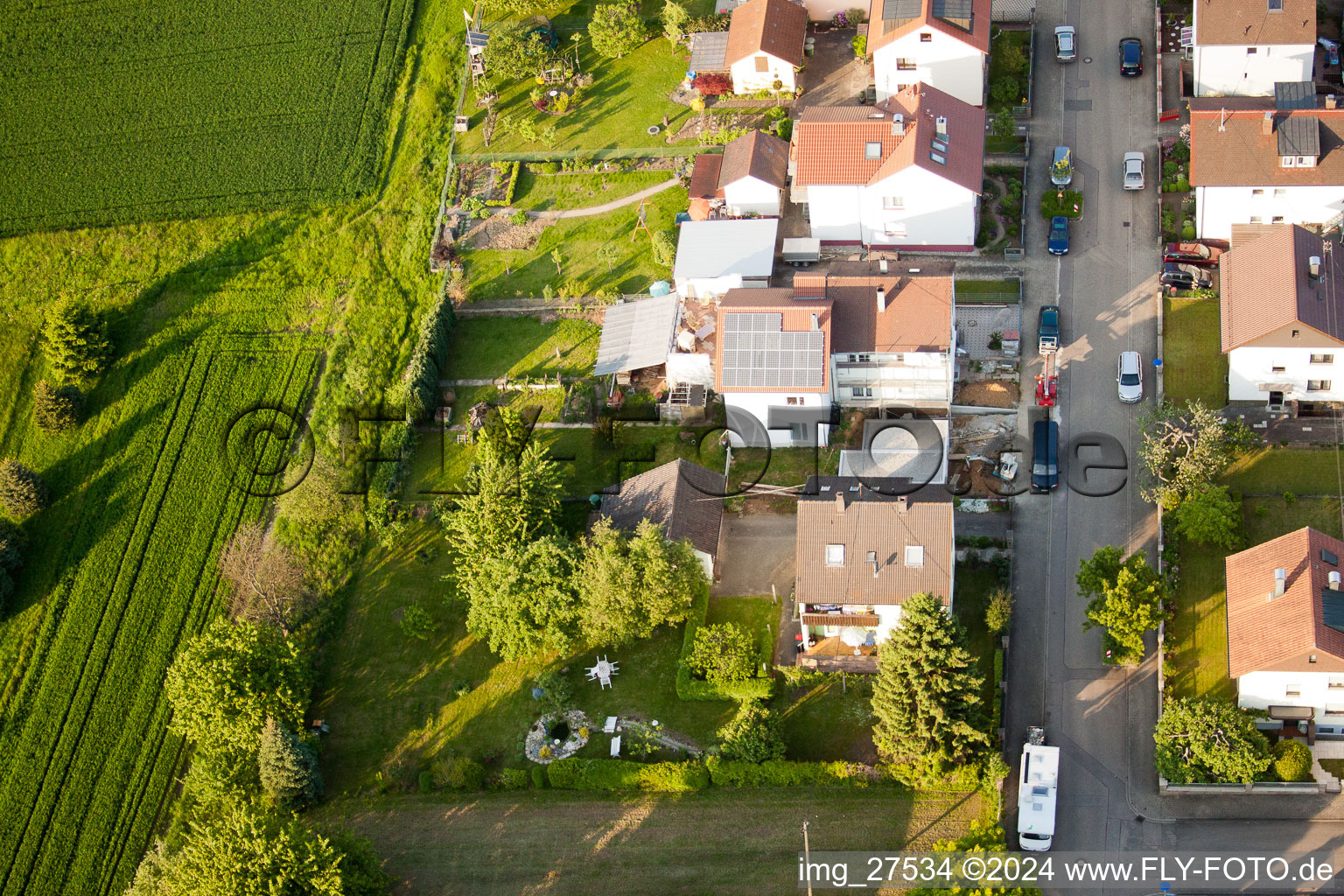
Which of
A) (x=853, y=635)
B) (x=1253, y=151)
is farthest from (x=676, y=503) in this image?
(x=1253, y=151)

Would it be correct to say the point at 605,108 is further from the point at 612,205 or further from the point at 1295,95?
the point at 1295,95

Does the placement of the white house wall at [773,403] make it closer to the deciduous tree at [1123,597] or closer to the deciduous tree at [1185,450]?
the deciduous tree at [1123,597]

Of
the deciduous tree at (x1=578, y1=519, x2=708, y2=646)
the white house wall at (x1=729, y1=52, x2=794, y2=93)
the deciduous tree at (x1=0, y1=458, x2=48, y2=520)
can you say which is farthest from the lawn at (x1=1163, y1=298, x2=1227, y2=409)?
the deciduous tree at (x1=0, y1=458, x2=48, y2=520)

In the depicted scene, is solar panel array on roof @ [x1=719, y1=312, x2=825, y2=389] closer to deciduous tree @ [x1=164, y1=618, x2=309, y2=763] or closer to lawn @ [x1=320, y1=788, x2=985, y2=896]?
lawn @ [x1=320, y1=788, x2=985, y2=896]

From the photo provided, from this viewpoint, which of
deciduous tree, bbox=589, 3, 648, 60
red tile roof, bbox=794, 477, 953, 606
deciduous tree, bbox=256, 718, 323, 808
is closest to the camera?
red tile roof, bbox=794, 477, 953, 606

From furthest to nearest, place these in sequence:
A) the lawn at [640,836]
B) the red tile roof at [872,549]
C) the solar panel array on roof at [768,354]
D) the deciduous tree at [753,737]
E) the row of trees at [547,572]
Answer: the solar panel array on roof at [768,354]
the row of trees at [547,572]
the red tile roof at [872,549]
the deciduous tree at [753,737]
the lawn at [640,836]

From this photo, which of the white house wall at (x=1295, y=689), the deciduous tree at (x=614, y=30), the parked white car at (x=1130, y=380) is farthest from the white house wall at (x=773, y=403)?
the deciduous tree at (x=614, y=30)
